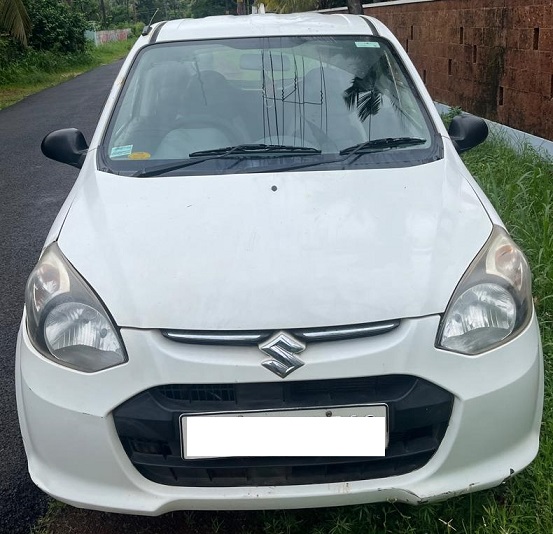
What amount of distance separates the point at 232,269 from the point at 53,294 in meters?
0.55

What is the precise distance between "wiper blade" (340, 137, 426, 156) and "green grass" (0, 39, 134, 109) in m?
13.8

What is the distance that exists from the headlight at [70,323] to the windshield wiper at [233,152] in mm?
722

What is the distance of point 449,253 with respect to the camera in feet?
7.29

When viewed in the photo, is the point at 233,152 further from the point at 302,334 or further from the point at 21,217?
the point at 21,217

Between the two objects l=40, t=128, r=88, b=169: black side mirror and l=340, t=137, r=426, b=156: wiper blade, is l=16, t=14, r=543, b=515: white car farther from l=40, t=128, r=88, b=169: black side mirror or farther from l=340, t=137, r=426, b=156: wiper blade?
l=40, t=128, r=88, b=169: black side mirror

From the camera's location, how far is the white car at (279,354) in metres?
2.00

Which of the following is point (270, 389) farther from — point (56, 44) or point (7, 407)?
point (56, 44)

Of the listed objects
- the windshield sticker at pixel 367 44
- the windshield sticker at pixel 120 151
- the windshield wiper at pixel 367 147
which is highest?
the windshield sticker at pixel 367 44

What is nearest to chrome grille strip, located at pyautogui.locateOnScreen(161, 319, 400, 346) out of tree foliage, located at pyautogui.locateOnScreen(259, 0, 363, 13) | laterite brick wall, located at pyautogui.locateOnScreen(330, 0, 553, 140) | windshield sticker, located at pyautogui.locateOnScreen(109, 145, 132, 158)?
windshield sticker, located at pyautogui.locateOnScreen(109, 145, 132, 158)

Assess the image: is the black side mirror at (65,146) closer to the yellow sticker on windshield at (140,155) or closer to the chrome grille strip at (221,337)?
the yellow sticker on windshield at (140,155)

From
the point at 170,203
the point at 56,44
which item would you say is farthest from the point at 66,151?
the point at 56,44

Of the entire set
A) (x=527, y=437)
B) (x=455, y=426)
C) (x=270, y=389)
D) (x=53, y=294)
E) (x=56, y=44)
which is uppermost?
(x=53, y=294)

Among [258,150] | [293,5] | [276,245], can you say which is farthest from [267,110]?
[293,5]

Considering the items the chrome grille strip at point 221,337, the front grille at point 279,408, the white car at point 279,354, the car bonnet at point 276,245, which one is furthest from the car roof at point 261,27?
the front grille at point 279,408
